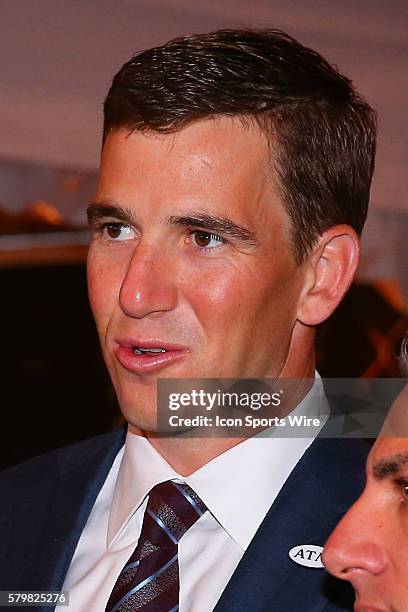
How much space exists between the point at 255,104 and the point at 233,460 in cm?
54

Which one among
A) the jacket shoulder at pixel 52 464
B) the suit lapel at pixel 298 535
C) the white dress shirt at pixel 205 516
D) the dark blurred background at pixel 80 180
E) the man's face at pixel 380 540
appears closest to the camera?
the man's face at pixel 380 540

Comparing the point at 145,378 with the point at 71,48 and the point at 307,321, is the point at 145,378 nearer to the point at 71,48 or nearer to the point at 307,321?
the point at 307,321

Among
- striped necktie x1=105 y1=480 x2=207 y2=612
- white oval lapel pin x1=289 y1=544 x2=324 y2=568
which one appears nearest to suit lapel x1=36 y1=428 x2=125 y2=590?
striped necktie x1=105 y1=480 x2=207 y2=612

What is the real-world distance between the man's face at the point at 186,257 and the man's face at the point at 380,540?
389 mm

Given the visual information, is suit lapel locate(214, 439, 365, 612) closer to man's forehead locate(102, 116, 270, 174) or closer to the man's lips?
the man's lips

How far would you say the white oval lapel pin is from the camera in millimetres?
1924

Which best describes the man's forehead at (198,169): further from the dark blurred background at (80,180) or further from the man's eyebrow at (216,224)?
the dark blurred background at (80,180)

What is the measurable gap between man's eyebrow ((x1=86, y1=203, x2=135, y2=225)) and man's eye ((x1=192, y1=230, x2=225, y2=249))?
0.09 meters

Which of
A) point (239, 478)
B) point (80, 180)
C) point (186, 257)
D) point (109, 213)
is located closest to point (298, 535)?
point (239, 478)

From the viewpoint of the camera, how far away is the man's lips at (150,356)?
1937 mm

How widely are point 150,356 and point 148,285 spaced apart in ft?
0.36

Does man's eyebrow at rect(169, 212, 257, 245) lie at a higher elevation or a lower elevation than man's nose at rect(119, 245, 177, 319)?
higher

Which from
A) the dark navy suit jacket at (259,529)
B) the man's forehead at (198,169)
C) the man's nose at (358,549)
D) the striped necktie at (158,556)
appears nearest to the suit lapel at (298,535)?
the dark navy suit jacket at (259,529)

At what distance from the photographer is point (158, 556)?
6.51ft
